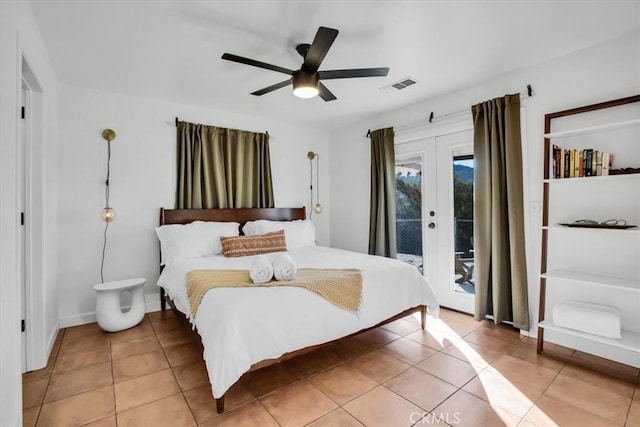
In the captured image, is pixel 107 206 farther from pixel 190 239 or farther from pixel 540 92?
pixel 540 92

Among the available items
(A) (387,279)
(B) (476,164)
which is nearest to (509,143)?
(B) (476,164)

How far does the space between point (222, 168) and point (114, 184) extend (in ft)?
3.95

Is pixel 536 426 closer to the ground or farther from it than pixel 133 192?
closer to the ground

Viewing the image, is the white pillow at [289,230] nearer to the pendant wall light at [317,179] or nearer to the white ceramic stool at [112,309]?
the pendant wall light at [317,179]

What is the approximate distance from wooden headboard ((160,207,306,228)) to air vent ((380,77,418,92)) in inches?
84.4

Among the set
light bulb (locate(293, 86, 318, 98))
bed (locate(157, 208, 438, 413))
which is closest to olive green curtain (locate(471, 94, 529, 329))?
bed (locate(157, 208, 438, 413))

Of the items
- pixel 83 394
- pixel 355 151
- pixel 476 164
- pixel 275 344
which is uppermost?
pixel 355 151

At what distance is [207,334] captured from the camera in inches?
74.4

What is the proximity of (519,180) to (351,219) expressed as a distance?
2427mm

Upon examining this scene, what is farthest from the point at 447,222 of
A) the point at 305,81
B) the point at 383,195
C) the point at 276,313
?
the point at 276,313

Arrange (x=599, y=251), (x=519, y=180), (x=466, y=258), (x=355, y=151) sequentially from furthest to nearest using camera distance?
(x=355, y=151) < (x=466, y=258) < (x=519, y=180) < (x=599, y=251)

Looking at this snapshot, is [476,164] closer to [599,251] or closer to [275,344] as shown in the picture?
[599,251]

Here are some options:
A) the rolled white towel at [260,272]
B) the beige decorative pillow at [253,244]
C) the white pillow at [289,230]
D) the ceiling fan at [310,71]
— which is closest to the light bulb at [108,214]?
the beige decorative pillow at [253,244]

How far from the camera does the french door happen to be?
3.48 metres
